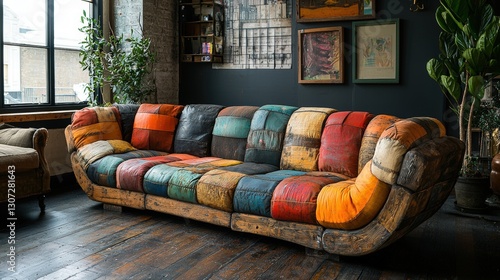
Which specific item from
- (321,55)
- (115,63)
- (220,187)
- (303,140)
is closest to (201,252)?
(220,187)

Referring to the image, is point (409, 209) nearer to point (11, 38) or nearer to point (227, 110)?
point (227, 110)

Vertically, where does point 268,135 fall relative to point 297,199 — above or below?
above

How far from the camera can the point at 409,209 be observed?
2.82 metres

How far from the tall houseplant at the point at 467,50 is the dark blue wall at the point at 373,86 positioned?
0.32 m

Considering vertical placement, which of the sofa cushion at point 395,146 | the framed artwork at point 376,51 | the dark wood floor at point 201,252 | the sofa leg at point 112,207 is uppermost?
the framed artwork at point 376,51

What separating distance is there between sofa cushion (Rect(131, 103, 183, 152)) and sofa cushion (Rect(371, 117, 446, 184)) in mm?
2408

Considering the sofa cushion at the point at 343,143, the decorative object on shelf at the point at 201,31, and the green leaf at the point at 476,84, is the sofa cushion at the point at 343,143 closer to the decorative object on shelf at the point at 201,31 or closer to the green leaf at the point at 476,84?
the green leaf at the point at 476,84

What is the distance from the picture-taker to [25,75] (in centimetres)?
513

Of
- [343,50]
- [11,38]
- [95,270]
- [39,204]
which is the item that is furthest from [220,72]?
[95,270]

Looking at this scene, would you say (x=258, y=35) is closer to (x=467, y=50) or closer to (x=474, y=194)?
(x=467, y=50)

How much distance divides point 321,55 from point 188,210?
2.63 metres

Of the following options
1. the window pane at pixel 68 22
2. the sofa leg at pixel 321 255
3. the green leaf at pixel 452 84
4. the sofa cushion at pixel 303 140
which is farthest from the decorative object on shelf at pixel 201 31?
the sofa leg at pixel 321 255

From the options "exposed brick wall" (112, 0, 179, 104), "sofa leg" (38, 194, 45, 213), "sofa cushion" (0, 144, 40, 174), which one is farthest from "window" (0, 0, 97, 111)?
"sofa leg" (38, 194, 45, 213)

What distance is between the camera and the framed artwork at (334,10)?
5.20m
